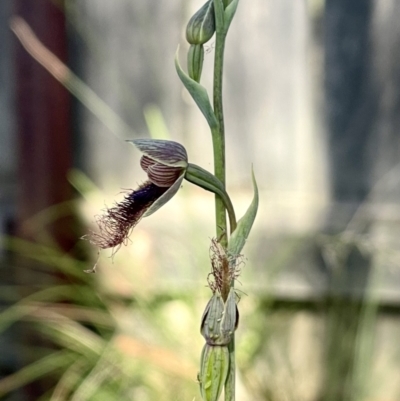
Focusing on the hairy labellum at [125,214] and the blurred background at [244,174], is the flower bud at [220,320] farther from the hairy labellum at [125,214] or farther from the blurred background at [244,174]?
the blurred background at [244,174]

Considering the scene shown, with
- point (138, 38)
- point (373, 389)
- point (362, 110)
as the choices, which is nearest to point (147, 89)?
point (138, 38)

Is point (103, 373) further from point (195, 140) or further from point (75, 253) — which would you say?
point (195, 140)

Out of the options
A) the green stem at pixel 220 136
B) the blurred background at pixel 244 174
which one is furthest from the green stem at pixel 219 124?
the blurred background at pixel 244 174

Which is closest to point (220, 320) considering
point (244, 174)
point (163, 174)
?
point (163, 174)

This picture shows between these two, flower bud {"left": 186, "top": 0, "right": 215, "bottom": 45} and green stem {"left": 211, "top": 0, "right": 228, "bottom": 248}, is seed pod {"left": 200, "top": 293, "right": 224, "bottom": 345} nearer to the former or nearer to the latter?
green stem {"left": 211, "top": 0, "right": 228, "bottom": 248}

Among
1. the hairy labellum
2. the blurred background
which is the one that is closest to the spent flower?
the hairy labellum
